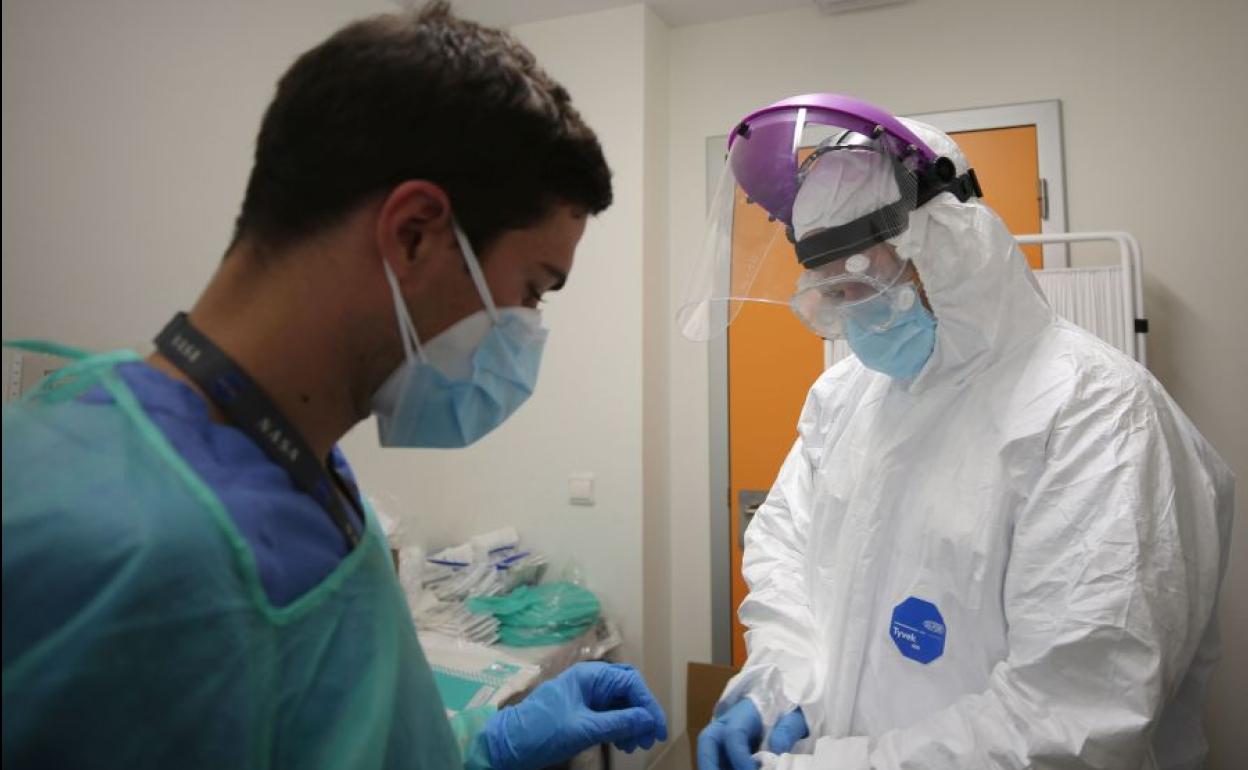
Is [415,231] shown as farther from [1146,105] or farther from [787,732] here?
[1146,105]

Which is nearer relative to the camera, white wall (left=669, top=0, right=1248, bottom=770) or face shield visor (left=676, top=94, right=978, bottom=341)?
face shield visor (left=676, top=94, right=978, bottom=341)

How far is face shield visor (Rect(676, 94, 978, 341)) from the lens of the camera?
1050mm

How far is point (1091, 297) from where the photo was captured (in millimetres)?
1832

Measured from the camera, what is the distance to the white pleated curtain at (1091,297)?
1807 mm

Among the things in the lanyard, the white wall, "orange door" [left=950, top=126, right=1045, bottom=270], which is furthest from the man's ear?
"orange door" [left=950, top=126, right=1045, bottom=270]

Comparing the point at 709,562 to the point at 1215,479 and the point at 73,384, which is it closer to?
the point at 1215,479

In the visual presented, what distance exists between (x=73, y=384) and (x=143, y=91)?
1.34 meters

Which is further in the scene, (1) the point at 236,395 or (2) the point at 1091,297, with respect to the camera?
(2) the point at 1091,297

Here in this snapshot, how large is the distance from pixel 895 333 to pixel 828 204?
0.76 feet

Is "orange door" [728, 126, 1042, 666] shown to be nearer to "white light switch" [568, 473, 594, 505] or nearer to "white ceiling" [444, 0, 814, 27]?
"white light switch" [568, 473, 594, 505]

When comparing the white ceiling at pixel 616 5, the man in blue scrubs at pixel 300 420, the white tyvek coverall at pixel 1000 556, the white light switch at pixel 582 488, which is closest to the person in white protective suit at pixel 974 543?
the white tyvek coverall at pixel 1000 556

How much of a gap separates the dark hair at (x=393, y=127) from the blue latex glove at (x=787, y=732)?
0.86 metres

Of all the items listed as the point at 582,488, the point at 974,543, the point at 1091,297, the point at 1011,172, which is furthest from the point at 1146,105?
the point at 582,488

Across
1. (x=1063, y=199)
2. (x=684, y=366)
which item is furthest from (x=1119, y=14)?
(x=684, y=366)
